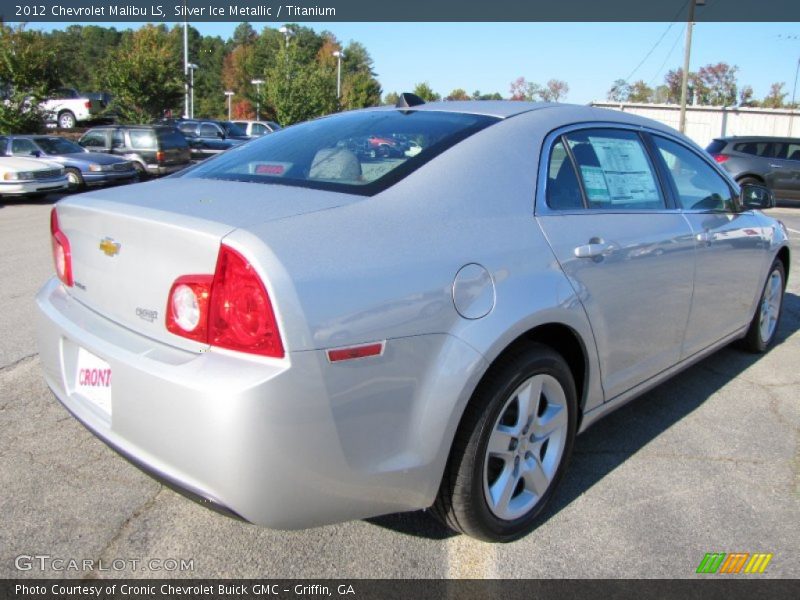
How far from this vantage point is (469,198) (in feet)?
7.82

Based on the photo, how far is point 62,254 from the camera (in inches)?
105

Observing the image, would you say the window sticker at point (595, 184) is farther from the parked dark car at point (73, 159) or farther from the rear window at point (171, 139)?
the rear window at point (171, 139)

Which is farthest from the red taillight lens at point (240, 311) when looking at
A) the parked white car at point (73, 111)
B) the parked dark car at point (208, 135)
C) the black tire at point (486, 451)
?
the parked white car at point (73, 111)

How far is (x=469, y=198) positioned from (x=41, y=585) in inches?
77.0

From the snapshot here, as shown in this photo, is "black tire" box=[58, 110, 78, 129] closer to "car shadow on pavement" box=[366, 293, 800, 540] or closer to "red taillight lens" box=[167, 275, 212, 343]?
"car shadow on pavement" box=[366, 293, 800, 540]

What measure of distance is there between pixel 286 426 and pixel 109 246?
0.98 meters

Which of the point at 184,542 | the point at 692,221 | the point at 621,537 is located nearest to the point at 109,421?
the point at 184,542

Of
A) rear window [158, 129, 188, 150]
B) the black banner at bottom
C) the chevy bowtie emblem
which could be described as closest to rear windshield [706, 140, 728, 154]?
rear window [158, 129, 188, 150]

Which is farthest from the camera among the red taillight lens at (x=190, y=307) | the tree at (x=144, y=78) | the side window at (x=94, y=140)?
the tree at (x=144, y=78)

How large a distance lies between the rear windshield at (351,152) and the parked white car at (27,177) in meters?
12.4

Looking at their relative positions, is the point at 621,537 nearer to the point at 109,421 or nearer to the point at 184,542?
the point at 184,542

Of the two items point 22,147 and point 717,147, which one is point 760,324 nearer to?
point 717,147

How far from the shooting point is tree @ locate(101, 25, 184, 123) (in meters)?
28.2

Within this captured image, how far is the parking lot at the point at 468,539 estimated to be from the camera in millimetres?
2418
